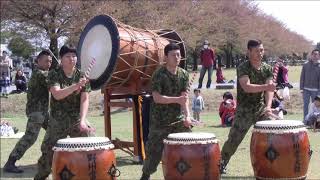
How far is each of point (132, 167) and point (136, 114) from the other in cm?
91

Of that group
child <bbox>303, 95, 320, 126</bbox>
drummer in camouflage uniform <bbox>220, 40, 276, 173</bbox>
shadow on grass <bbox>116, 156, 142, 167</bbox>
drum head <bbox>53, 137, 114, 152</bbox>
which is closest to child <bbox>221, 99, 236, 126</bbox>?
child <bbox>303, 95, 320, 126</bbox>

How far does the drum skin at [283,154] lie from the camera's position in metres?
6.06

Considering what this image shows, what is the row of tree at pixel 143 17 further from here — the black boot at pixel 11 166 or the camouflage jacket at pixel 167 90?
the camouflage jacket at pixel 167 90

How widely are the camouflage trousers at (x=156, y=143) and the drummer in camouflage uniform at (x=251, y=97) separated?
0.82 meters

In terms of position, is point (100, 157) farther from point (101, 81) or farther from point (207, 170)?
point (101, 81)

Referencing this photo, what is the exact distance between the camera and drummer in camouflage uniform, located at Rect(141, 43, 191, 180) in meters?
6.44

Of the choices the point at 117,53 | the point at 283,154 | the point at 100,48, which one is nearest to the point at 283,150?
the point at 283,154

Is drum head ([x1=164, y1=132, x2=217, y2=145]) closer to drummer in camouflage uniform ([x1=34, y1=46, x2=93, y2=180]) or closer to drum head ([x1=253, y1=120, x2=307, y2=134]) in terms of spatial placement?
drum head ([x1=253, y1=120, x2=307, y2=134])

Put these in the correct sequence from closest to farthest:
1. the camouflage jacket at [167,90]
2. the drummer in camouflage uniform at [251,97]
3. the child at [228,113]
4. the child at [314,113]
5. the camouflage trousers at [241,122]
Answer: the camouflage jacket at [167,90] → the drummer in camouflage uniform at [251,97] → the camouflage trousers at [241,122] → the child at [314,113] → the child at [228,113]

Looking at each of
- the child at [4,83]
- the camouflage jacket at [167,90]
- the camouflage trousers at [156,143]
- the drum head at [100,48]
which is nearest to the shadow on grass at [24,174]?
the drum head at [100,48]

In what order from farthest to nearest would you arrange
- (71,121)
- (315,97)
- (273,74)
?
(315,97)
(273,74)
(71,121)

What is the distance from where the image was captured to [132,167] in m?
8.49

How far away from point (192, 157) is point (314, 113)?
25.7 ft

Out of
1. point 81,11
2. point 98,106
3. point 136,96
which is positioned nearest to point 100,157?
point 136,96
